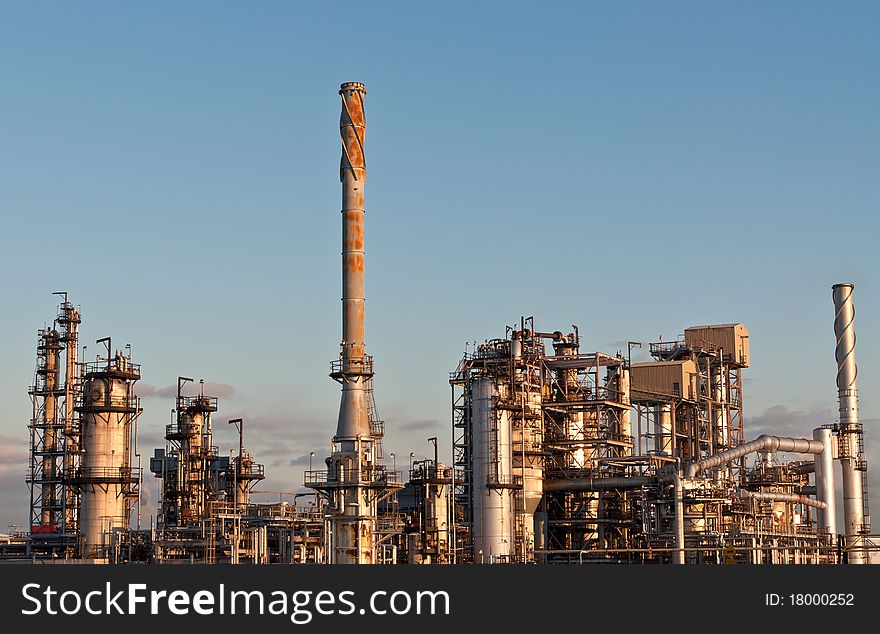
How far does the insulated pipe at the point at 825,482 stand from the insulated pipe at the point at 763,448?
573mm

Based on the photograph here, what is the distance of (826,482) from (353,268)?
119 feet

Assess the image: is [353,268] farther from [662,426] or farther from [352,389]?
[662,426]

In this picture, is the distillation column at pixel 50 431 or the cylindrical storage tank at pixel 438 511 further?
the distillation column at pixel 50 431

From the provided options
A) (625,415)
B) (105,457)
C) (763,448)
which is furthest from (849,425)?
(105,457)

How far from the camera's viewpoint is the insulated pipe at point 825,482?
85.1 meters

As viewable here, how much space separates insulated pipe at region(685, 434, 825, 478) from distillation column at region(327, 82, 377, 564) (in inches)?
724

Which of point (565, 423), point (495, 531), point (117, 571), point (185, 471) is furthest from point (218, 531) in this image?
point (117, 571)

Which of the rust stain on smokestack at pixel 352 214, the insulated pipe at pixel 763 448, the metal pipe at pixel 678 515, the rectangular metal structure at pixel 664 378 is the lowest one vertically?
the metal pipe at pixel 678 515

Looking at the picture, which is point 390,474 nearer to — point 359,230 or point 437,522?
point 437,522

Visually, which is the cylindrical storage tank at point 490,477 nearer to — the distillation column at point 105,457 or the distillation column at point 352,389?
the distillation column at point 352,389

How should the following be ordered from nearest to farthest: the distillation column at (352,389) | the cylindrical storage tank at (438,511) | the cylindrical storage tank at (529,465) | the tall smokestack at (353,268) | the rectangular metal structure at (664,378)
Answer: the distillation column at (352,389)
the tall smokestack at (353,268)
the cylindrical storage tank at (529,465)
the cylindrical storage tank at (438,511)
the rectangular metal structure at (664,378)

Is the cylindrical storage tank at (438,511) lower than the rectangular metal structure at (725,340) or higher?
lower

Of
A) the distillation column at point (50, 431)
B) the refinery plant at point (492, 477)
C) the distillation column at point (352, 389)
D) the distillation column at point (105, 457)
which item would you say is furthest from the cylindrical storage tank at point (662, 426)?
the distillation column at point (50, 431)

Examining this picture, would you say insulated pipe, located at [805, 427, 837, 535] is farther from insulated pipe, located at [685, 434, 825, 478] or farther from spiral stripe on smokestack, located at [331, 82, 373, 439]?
spiral stripe on smokestack, located at [331, 82, 373, 439]
